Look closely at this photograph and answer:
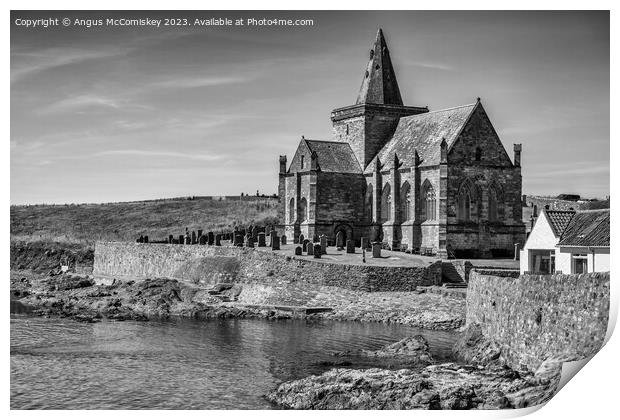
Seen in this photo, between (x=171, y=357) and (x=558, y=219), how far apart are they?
1319cm

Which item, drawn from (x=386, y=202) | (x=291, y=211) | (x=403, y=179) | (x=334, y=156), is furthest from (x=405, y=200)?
(x=291, y=211)

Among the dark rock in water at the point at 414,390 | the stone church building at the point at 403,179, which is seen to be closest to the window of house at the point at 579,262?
the dark rock in water at the point at 414,390

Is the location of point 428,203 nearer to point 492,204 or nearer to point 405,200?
point 405,200

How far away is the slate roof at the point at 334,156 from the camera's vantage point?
55.9 metres

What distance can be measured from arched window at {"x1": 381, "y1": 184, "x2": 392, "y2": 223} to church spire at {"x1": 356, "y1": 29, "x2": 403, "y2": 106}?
7.07m

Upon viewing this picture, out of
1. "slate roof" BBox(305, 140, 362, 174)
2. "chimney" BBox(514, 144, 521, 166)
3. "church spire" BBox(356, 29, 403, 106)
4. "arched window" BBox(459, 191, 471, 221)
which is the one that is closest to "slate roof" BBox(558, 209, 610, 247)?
"arched window" BBox(459, 191, 471, 221)

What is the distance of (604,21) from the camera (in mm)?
19688

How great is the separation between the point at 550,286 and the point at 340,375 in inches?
225

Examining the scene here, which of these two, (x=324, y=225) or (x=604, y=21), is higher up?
(x=604, y=21)

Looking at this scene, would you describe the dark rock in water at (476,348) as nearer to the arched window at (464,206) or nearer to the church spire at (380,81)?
the arched window at (464,206)

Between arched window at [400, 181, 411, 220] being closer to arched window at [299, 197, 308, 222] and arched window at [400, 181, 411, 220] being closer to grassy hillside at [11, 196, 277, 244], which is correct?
arched window at [299, 197, 308, 222]

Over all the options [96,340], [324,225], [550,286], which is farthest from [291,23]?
[324,225]

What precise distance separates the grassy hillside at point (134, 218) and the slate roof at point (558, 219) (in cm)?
4341

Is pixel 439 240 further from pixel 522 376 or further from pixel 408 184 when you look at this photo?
pixel 522 376
